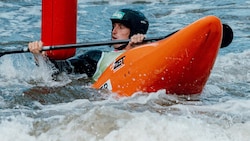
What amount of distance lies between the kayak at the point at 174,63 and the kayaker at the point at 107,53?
392 mm

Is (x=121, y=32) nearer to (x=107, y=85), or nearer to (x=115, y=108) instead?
(x=107, y=85)

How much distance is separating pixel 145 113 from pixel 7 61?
8.75 feet

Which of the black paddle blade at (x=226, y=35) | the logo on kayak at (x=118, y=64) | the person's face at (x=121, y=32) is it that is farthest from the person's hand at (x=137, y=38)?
the black paddle blade at (x=226, y=35)

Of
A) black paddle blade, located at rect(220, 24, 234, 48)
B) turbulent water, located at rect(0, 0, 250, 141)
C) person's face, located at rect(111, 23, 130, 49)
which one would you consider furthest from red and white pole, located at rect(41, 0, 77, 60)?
black paddle blade, located at rect(220, 24, 234, 48)

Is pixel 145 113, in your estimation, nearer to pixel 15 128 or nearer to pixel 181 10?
pixel 15 128

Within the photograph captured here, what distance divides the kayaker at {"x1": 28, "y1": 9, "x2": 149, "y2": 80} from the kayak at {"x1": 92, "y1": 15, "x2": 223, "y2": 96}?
39 cm

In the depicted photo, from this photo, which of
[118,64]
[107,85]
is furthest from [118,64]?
[107,85]

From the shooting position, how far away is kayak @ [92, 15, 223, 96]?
409cm

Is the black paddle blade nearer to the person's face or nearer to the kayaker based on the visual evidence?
the kayaker

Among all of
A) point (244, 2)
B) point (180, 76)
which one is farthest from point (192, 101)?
point (244, 2)

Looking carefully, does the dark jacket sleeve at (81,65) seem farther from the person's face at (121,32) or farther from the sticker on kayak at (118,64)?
the sticker on kayak at (118,64)

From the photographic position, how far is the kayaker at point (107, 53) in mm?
4961

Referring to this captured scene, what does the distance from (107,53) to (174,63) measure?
0.99 meters

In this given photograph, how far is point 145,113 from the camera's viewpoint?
3783 mm
